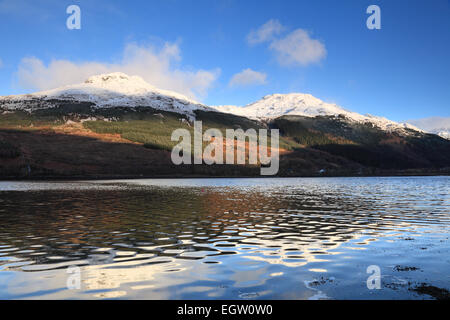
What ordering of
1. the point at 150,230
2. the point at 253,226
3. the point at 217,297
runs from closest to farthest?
the point at 217,297 < the point at 150,230 < the point at 253,226

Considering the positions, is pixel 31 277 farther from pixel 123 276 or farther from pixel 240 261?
pixel 240 261

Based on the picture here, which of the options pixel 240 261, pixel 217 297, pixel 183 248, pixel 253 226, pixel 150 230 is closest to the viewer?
pixel 217 297

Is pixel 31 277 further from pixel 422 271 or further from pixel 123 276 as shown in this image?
pixel 422 271

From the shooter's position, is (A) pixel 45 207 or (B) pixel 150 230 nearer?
(B) pixel 150 230

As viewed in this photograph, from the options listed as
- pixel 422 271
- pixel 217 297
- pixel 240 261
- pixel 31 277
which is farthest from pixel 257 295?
pixel 31 277

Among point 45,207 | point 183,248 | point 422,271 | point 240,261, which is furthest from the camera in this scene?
point 45,207

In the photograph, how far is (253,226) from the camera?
3203cm

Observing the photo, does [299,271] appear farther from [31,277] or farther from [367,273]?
[31,277]

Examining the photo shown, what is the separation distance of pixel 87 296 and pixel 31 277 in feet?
13.7
